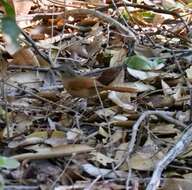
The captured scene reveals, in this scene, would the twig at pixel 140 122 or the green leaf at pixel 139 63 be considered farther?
the green leaf at pixel 139 63

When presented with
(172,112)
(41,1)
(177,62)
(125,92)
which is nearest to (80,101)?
(125,92)

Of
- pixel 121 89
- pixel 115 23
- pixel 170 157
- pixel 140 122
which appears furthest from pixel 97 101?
pixel 115 23

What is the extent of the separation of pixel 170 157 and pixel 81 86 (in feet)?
1.20

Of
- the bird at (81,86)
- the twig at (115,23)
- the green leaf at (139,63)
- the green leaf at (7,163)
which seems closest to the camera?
the green leaf at (7,163)

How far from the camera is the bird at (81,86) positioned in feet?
4.95

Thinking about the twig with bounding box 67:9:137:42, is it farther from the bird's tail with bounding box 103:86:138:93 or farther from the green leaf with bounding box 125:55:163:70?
the bird's tail with bounding box 103:86:138:93

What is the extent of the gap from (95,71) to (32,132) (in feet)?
1.30

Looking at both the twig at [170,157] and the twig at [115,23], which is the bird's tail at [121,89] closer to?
the twig at [170,157]

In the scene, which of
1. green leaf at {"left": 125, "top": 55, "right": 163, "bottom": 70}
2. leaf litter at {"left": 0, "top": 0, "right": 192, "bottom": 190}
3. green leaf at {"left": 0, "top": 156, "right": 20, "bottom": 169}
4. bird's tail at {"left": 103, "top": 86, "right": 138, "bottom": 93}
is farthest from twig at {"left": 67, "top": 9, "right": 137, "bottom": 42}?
green leaf at {"left": 0, "top": 156, "right": 20, "bottom": 169}

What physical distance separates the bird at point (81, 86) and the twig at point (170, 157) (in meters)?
0.29

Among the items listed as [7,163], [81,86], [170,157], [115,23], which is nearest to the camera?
[7,163]

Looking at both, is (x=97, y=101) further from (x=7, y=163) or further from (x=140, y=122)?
(x=7, y=163)

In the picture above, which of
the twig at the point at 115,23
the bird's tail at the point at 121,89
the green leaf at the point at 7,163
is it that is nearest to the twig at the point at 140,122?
the bird's tail at the point at 121,89

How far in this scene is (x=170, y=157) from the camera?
49.6 inches
